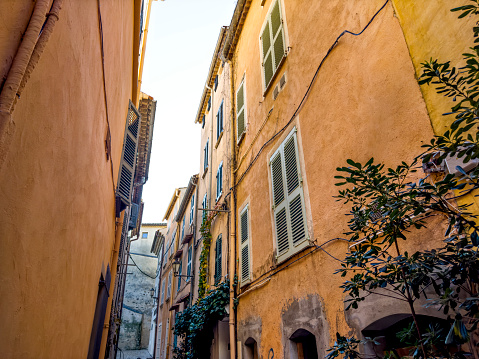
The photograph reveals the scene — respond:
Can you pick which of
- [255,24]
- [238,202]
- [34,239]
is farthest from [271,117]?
[34,239]

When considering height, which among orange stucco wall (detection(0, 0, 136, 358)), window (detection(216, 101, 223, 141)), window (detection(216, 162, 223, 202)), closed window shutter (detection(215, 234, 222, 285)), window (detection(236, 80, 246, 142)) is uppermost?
window (detection(216, 101, 223, 141))

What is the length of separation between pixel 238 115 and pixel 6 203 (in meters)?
8.12

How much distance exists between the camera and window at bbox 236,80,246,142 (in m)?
9.12

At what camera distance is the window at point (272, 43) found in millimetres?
7182

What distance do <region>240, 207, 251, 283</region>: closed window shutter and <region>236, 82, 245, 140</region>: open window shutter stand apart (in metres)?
2.20

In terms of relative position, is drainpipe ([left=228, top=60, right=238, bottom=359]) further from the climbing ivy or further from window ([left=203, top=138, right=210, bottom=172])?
window ([left=203, top=138, right=210, bottom=172])

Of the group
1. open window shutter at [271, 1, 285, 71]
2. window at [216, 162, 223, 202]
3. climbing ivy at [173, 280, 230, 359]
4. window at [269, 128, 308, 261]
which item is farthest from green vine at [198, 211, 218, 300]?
open window shutter at [271, 1, 285, 71]

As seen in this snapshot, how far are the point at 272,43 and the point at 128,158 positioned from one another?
13.4ft

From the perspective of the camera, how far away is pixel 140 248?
39.3m

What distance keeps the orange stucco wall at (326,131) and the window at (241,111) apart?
5.13ft

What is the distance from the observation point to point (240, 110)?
948cm

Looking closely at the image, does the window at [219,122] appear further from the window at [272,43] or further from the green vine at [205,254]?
the window at [272,43]

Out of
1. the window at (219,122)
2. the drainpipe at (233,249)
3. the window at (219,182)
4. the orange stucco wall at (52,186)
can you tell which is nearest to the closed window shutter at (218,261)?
the window at (219,182)

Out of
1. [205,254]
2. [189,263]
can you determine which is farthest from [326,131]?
[189,263]
